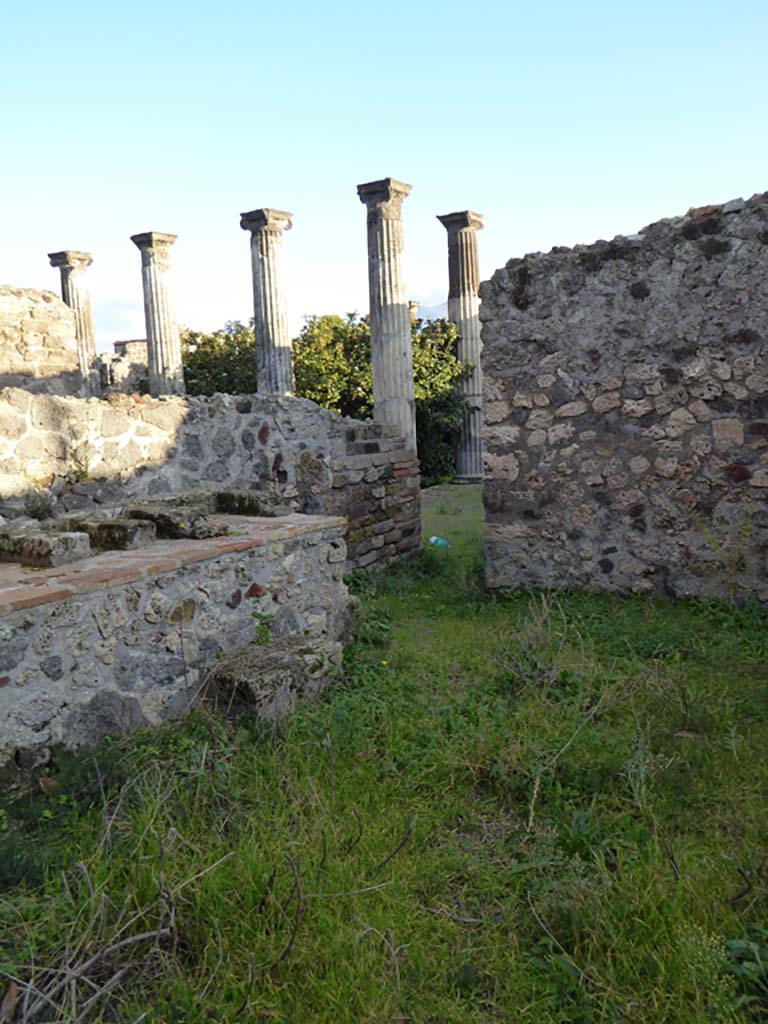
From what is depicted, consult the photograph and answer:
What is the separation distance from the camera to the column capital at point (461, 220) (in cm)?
1667

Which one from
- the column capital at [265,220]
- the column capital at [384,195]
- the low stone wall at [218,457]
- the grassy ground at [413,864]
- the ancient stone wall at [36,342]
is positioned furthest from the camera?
the column capital at [265,220]

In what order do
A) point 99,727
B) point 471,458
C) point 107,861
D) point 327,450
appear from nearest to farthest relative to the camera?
point 107,861 < point 99,727 < point 327,450 < point 471,458

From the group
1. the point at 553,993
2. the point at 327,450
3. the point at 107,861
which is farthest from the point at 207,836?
the point at 327,450

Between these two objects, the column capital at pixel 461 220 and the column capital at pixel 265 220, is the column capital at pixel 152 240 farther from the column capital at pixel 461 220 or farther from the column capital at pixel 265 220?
the column capital at pixel 461 220

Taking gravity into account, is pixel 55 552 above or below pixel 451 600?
above

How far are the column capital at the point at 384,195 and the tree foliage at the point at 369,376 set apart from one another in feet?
10.9

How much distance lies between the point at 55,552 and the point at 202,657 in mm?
767

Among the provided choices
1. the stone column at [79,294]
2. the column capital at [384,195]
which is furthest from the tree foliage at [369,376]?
the stone column at [79,294]

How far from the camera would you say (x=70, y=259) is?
16734 mm

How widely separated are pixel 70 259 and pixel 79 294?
28.5 inches

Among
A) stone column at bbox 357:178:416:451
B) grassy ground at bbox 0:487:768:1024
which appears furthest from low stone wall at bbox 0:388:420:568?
stone column at bbox 357:178:416:451

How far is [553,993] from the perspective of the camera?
2057 millimetres

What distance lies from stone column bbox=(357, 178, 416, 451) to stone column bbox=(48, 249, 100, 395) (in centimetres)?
638

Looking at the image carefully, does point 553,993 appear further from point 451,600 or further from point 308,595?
point 451,600
